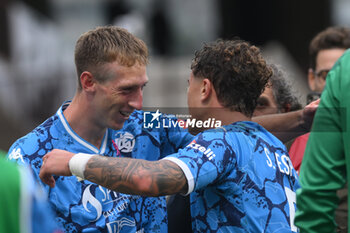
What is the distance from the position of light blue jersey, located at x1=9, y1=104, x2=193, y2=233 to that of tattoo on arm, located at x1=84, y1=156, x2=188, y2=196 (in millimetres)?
510

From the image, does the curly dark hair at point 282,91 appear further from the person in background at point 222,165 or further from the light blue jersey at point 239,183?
the light blue jersey at point 239,183

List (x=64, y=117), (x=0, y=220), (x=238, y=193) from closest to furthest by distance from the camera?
(x=0, y=220)
(x=238, y=193)
(x=64, y=117)

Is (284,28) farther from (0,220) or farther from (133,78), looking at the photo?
(0,220)

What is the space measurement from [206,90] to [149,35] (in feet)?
34.7

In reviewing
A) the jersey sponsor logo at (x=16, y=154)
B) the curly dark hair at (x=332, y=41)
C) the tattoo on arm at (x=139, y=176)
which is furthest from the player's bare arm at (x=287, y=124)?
the curly dark hair at (x=332, y=41)

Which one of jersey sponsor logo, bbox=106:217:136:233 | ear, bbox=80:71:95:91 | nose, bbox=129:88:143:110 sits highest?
ear, bbox=80:71:95:91

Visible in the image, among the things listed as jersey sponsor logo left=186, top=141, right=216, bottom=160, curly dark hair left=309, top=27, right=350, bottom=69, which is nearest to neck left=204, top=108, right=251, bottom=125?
jersey sponsor logo left=186, top=141, right=216, bottom=160

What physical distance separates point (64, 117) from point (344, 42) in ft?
10.3

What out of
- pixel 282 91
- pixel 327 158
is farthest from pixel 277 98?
pixel 327 158

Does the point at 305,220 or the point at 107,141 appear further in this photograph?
the point at 107,141

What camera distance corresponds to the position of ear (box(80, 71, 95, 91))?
3129 mm

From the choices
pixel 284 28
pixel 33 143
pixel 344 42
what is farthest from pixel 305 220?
pixel 284 28

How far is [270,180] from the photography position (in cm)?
264

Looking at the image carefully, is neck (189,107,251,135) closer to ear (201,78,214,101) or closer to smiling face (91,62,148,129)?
ear (201,78,214,101)
